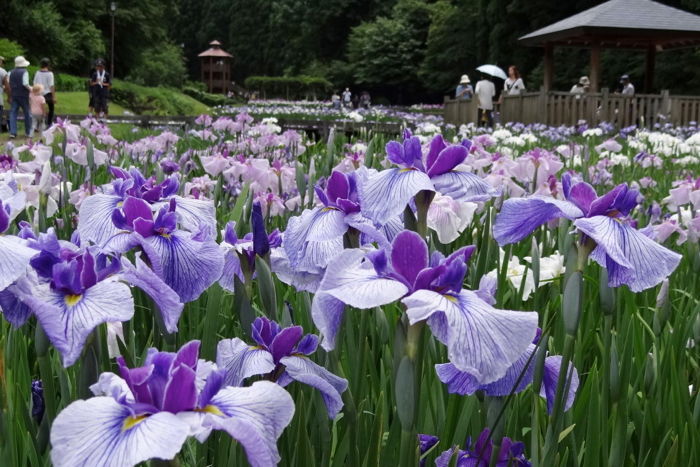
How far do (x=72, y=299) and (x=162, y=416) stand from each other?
0.97 feet

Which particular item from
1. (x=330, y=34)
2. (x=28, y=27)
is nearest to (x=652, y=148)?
(x=28, y=27)

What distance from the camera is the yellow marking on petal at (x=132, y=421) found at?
696 millimetres

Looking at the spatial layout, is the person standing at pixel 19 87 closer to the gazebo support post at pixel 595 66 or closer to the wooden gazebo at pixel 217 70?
the gazebo support post at pixel 595 66

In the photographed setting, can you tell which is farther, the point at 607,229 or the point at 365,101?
the point at 365,101

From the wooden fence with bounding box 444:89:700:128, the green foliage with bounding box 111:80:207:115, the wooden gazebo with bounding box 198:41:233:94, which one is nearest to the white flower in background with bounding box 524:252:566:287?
the wooden fence with bounding box 444:89:700:128

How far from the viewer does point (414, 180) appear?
1207 millimetres

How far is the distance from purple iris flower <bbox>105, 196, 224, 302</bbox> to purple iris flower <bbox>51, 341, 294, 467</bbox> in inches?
13.4

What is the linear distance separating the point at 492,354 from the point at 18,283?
56 centimetres

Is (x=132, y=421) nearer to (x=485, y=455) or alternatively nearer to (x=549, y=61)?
(x=485, y=455)

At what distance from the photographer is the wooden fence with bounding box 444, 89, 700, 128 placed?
15.8 meters

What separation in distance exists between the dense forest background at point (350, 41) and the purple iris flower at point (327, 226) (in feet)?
79.7

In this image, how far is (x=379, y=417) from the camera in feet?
3.29

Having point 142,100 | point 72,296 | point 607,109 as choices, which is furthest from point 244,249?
point 142,100

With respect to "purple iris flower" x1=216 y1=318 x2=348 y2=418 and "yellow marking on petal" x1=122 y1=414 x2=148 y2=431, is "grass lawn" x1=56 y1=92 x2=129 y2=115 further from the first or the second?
"yellow marking on petal" x1=122 y1=414 x2=148 y2=431
